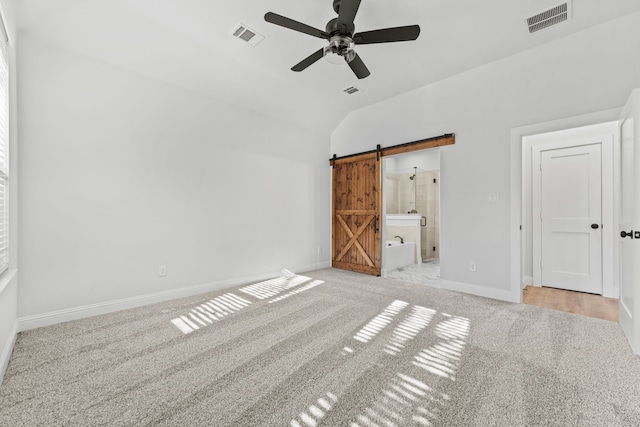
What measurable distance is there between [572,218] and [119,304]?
5.89m

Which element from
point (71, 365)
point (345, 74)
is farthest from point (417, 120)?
point (71, 365)

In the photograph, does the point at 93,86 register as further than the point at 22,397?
Yes

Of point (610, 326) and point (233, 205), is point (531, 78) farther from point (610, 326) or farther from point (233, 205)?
point (233, 205)

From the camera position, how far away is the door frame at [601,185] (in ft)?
11.8

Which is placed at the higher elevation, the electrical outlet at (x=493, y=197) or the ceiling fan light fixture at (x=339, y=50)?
the ceiling fan light fixture at (x=339, y=50)

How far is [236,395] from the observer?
163 centimetres

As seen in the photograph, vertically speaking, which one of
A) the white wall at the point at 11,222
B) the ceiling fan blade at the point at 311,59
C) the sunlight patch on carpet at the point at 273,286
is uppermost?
the ceiling fan blade at the point at 311,59

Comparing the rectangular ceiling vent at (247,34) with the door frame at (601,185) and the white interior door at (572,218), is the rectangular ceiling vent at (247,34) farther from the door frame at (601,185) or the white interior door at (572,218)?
the white interior door at (572,218)

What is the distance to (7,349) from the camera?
2010 mm

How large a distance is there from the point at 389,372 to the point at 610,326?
7.94ft

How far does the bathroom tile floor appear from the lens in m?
4.49

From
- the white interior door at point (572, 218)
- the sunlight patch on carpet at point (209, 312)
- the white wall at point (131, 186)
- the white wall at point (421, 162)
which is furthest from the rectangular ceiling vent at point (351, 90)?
the sunlight patch on carpet at point (209, 312)

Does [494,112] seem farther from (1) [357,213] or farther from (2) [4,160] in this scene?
(2) [4,160]

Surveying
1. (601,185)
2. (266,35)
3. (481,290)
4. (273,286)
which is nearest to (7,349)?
(273,286)
